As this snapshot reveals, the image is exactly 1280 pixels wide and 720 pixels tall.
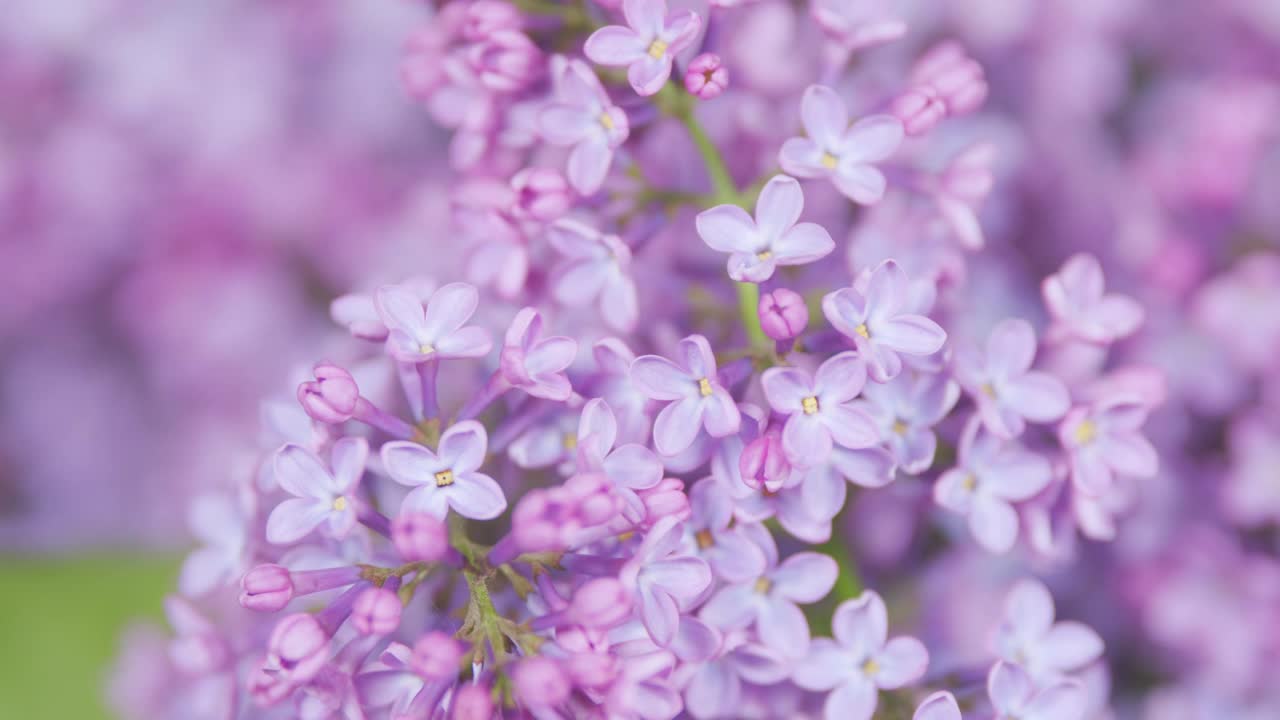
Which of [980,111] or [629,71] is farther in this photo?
[980,111]

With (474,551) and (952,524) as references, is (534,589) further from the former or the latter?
(952,524)

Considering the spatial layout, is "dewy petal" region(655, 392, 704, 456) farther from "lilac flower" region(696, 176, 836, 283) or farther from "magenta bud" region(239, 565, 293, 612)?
"magenta bud" region(239, 565, 293, 612)

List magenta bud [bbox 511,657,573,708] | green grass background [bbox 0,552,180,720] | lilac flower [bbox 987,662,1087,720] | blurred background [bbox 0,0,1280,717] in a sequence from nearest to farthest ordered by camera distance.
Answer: magenta bud [bbox 511,657,573,708], lilac flower [bbox 987,662,1087,720], blurred background [bbox 0,0,1280,717], green grass background [bbox 0,552,180,720]

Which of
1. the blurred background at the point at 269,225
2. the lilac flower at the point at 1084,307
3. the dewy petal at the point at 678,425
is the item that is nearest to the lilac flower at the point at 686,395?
the dewy petal at the point at 678,425

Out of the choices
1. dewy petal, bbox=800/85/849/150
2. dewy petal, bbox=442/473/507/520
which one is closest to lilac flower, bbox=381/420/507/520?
dewy petal, bbox=442/473/507/520

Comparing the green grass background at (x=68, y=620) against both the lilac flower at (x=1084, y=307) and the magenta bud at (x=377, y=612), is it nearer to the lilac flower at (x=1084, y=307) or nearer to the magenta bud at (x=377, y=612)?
the magenta bud at (x=377, y=612)

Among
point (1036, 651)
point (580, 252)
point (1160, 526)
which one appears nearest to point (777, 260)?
point (580, 252)
